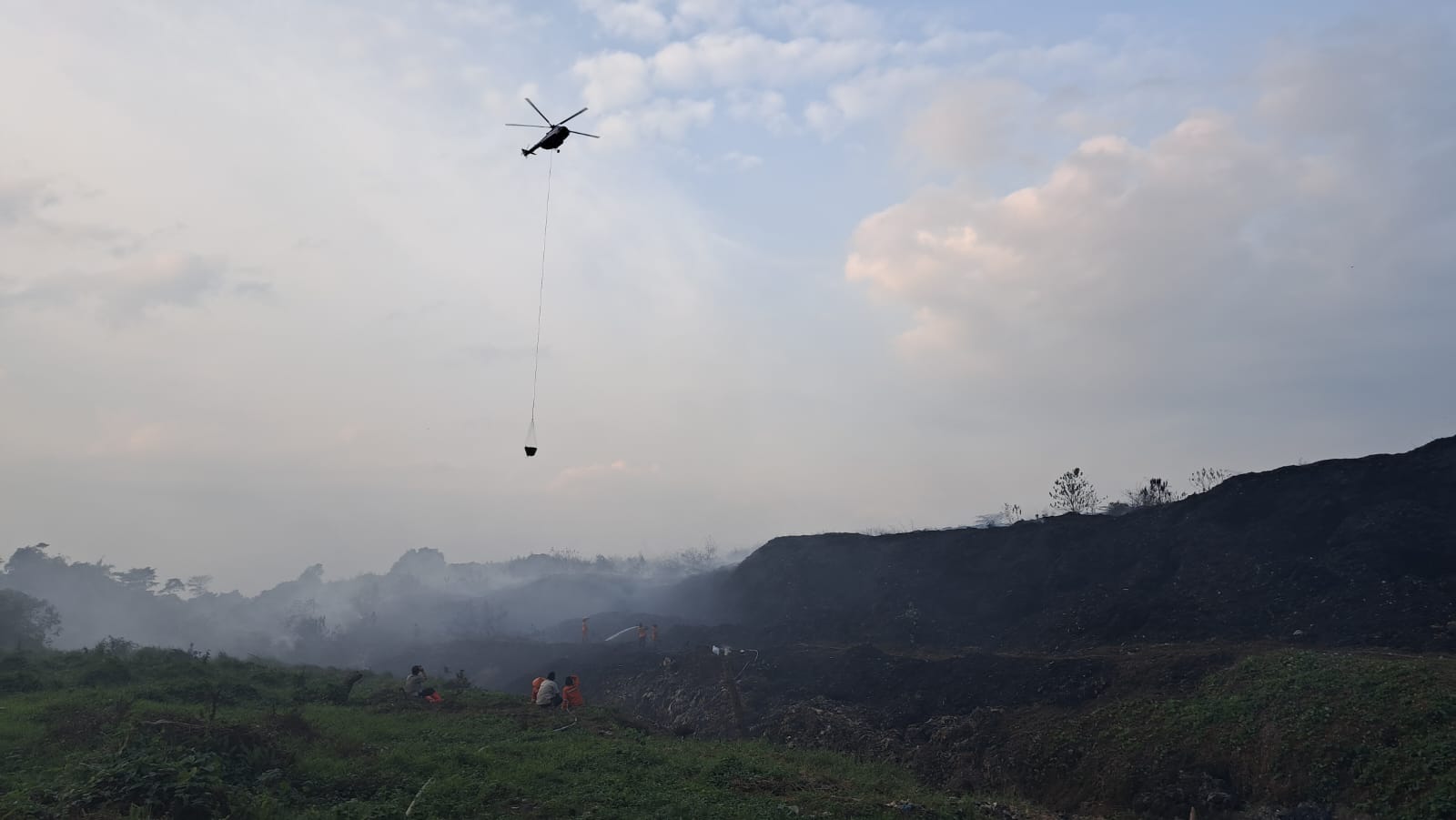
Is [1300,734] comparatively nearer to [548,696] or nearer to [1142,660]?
[1142,660]

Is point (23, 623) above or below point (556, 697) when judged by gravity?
above

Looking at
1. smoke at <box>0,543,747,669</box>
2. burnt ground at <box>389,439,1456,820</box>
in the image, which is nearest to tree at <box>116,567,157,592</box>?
smoke at <box>0,543,747,669</box>

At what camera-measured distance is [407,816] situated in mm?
11617

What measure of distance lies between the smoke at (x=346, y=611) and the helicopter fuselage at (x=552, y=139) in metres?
35.4

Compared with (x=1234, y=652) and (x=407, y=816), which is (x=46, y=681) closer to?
(x=407, y=816)

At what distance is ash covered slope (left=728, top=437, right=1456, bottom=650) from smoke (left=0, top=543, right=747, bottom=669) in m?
18.6

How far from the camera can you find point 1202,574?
94.2ft

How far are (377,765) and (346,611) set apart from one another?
61.2 m

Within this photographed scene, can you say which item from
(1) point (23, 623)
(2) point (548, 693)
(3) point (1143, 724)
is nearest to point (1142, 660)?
(3) point (1143, 724)

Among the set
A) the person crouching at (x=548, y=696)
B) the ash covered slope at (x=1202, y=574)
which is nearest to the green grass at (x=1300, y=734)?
the ash covered slope at (x=1202, y=574)

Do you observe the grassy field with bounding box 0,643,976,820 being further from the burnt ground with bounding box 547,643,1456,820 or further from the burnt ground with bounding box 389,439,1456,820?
the burnt ground with bounding box 389,439,1456,820

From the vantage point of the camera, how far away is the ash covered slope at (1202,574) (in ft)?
78.7

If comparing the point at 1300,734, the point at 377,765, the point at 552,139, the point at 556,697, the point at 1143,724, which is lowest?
the point at 1143,724

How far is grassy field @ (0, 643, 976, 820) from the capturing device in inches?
452
